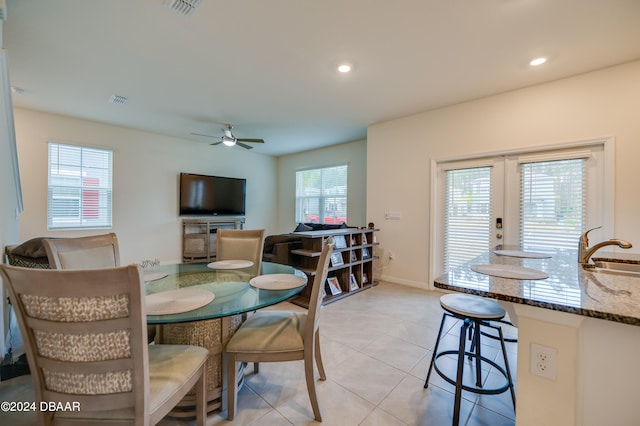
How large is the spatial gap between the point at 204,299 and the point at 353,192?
175 inches

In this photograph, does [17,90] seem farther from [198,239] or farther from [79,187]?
[198,239]

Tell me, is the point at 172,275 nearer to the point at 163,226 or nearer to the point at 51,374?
the point at 51,374

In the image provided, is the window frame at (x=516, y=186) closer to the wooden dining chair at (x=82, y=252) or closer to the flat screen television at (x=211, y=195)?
the wooden dining chair at (x=82, y=252)

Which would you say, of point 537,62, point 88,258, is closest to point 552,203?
point 537,62

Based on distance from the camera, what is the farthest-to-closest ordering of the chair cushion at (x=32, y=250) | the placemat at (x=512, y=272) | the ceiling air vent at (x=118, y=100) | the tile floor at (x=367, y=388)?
the ceiling air vent at (x=118, y=100) → the chair cushion at (x=32, y=250) → the tile floor at (x=367, y=388) → the placemat at (x=512, y=272)

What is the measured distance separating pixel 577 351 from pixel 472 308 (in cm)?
63

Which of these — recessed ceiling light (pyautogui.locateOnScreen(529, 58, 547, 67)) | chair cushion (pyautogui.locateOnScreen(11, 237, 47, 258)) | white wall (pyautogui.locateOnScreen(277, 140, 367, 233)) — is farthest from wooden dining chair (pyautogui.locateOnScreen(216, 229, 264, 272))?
recessed ceiling light (pyautogui.locateOnScreen(529, 58, 547, 67))

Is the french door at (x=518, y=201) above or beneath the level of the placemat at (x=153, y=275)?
above

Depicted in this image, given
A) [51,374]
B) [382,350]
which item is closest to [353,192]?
[382,350]

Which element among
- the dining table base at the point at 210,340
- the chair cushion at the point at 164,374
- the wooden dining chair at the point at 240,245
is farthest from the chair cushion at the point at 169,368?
the wooden dining chair at the point at 240,245

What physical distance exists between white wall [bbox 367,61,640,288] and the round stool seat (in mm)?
2220

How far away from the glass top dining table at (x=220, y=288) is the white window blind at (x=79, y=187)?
11.5 ft

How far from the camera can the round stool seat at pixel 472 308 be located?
4.63 feet

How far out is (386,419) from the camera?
4.82ft
